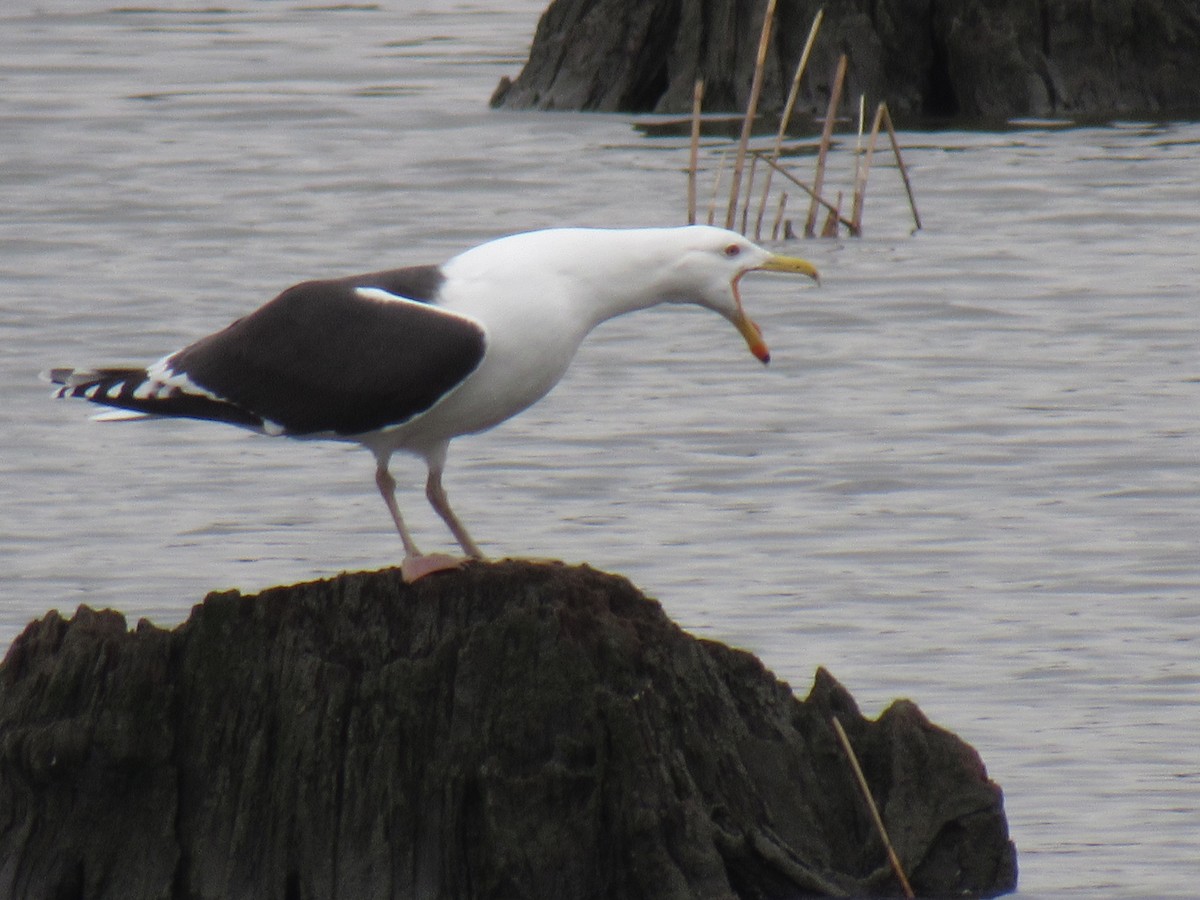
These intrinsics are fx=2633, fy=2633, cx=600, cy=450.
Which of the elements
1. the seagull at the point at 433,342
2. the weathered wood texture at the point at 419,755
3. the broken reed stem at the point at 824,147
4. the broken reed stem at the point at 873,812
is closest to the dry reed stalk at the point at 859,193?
the broken reed stem at the point at 824,147

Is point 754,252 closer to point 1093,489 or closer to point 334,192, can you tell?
point 1093,489

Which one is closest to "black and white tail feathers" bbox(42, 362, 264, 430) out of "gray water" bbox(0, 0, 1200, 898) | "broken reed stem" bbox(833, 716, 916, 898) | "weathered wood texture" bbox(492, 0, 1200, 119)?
"broken reed stem" bbox(833, 716, 916, 898)

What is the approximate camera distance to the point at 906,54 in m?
17.9

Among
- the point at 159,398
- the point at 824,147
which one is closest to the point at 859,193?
the point at 824,147

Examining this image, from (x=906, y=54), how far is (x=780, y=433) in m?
6.85

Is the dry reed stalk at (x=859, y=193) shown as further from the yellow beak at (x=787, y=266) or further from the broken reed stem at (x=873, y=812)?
the broken reed stem at (x=873, y=812)

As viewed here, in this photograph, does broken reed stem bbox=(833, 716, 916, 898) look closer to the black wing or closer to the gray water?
the gray water

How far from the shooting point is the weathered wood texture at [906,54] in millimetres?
17578

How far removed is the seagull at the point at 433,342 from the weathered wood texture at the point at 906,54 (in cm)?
1087

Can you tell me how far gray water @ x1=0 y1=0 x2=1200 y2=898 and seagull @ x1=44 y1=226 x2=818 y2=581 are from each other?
5.98 feet

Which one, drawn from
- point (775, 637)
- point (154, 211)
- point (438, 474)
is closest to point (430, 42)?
point (154, 211)

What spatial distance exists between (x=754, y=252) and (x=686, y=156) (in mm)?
11398

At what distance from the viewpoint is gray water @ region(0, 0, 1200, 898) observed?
27.9 ft

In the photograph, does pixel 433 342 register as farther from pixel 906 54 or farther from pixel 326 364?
pixel 906 54
